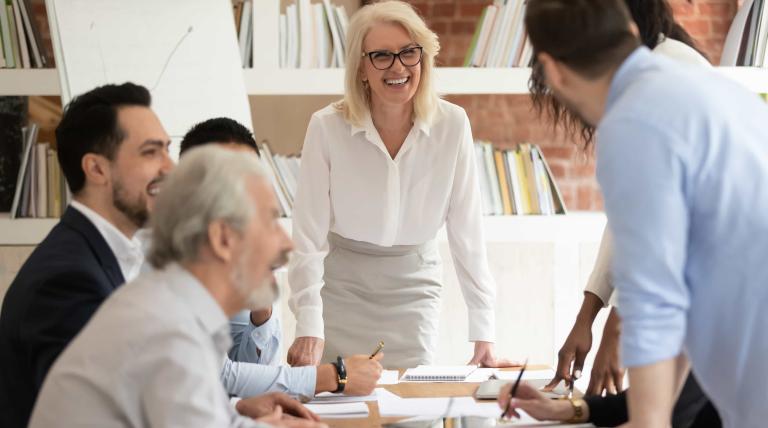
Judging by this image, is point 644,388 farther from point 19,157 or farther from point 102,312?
point 19,157

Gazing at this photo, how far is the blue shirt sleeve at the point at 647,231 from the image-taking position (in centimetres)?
140

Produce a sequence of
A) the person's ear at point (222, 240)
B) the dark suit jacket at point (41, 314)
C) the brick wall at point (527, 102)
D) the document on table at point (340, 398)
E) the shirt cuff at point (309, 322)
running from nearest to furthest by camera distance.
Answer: the person's ear at point (222, 240) < the dark suit jacket at point (41, 314) < the document on table at point (340, 398) < the shirt cuff at point (309, 322) < the brick wall at point (527, 102)

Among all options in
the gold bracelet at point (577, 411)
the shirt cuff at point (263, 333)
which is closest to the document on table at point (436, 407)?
the gold bracelet at point (577, 411)

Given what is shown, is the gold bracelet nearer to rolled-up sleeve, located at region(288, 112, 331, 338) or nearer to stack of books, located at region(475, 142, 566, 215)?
rolled-up sleeve, located at region(288, 112, 331, 338)

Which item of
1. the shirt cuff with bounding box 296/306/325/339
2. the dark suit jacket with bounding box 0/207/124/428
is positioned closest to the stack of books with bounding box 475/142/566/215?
the shirt cuff with bounding box 296/306/325/339

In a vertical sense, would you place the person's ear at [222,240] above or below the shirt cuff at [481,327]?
above

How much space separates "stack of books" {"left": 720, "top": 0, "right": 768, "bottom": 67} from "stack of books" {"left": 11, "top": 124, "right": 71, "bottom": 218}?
2.76 metres

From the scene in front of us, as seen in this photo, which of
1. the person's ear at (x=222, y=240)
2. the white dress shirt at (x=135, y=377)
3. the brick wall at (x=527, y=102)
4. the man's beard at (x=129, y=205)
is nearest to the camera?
the white dress shirt at (x=135, y=377)

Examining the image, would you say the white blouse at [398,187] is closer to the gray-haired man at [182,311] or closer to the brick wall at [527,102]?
the gray-haired man at [182,311]

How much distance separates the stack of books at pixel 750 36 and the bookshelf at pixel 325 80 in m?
0.07

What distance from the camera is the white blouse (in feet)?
9.68

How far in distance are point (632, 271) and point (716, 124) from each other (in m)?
0.23

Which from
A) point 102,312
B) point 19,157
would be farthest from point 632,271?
point 19,157

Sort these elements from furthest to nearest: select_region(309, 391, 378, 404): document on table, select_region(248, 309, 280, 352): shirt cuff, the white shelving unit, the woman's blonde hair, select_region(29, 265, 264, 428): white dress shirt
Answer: the white shelving unit → the woman's blonde hair → select_region(248, 309, 280, 352): shirt cuff → select_region(309, 391, 378, 404): document on table → select_region(29, 265, 264, 428): white dress shirt
